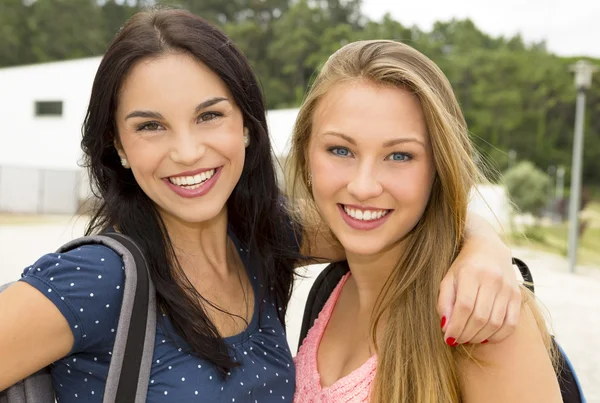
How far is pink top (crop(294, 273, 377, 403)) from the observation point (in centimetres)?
212

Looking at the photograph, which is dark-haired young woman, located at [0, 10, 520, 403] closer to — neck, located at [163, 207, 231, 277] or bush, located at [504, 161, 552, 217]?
neck, located at [163, 207, 231, 277]

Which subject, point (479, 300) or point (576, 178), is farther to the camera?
point (576, 178)

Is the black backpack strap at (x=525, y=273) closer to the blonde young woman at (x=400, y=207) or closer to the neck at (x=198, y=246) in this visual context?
the blonde young woman at (x=400, y=207)

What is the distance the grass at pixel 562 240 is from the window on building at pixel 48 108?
1847 centimetres

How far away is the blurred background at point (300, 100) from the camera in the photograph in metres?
16.6

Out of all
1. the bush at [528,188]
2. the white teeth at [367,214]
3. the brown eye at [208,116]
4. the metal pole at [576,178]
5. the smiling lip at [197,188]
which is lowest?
the bush at [528,188]

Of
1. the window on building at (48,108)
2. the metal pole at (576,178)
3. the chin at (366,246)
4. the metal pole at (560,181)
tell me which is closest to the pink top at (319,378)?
the chin at (366,246)

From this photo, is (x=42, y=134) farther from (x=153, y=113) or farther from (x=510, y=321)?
(x=510, y=321)

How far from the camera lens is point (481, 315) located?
1.74m

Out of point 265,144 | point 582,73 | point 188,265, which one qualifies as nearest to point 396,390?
point 188,265

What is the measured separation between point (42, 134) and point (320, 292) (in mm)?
27529

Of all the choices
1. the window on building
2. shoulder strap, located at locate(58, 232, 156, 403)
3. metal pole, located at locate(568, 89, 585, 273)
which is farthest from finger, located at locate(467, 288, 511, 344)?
the window on building

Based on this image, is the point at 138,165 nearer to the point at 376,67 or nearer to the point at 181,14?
the point at 181,14

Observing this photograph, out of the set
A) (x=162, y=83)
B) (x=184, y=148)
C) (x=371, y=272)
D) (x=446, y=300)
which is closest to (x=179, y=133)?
(x=184, y=148)
